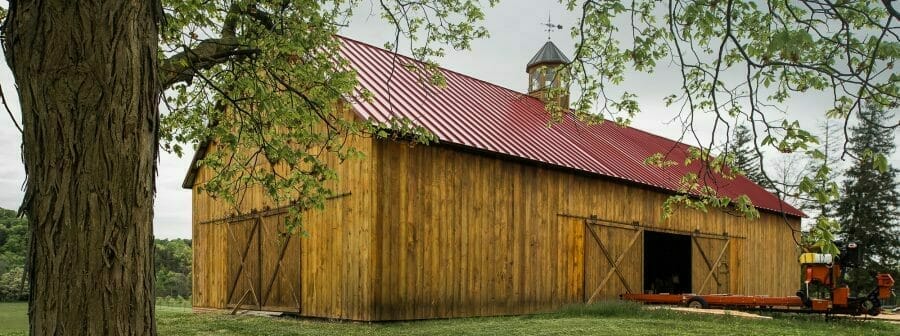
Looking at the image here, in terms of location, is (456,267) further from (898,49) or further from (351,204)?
(898,49)

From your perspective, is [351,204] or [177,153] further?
[351,204]

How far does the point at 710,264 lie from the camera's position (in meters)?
19.8

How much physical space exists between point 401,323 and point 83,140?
8.81 meters

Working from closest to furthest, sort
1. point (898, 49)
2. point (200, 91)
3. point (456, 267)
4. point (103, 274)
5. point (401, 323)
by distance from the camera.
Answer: point (103, 274)
point (898, 49)
point (200, 91)
point (401, 323)
point (456, 267)

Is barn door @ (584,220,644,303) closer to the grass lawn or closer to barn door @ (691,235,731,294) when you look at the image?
the grass lawn

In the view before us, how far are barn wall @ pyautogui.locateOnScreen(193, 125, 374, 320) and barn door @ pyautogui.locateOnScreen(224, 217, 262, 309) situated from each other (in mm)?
21

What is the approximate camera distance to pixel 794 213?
79.7 ft

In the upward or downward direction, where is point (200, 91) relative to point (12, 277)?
upward

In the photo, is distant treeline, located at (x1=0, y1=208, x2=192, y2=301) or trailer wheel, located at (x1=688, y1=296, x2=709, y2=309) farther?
distant treeline, located at (x1=0, y1=208, x2=192, y2=301)

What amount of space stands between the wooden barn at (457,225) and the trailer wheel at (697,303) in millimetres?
1702

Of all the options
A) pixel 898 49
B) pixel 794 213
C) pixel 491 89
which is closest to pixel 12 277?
pixel 491 89

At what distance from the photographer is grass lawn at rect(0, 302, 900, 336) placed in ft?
32.9

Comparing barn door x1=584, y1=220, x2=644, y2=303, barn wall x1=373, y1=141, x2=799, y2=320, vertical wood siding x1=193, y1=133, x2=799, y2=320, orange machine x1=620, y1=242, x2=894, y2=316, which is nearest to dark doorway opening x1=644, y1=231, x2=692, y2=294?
barn wall x1=373, y1=141, x2=799, y2=320

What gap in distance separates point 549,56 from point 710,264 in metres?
8.56
